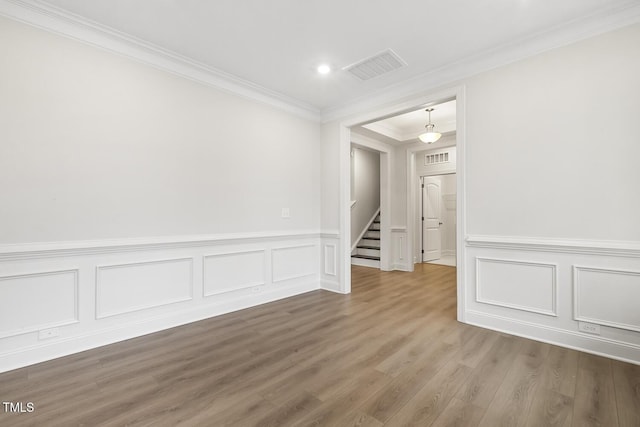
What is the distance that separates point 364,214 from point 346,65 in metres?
4.99

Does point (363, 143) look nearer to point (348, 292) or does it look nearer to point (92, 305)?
point (348, 292)

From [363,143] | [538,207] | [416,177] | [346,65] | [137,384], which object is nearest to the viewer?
[137,384]

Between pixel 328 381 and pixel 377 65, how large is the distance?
3.23 metres

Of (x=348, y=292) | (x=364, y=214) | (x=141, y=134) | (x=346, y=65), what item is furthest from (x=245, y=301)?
(x=364, y=214)

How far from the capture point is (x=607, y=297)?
2533 millimetres

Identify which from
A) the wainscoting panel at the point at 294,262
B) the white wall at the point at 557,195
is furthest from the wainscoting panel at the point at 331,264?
the white wall at the point at 557,195

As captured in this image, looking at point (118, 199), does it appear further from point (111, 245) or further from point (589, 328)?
point (589, 328)

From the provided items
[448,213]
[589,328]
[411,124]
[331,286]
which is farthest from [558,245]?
[448,213]

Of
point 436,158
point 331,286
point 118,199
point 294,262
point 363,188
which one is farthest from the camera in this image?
point 363,188

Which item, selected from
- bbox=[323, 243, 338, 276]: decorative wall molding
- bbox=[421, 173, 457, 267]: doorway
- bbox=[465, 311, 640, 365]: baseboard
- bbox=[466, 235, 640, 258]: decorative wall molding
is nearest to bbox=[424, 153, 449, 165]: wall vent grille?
bbox=[421, 173, 457, 267]: doorway

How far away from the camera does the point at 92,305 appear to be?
2.69 meters

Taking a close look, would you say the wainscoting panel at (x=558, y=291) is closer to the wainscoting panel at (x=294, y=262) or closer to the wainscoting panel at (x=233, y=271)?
the wainscoting panel at (x=294, y=262)

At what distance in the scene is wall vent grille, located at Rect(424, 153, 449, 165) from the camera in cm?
678

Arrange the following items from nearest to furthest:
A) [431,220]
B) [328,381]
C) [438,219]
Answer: [328,381]
[431,220]
[438,219]
